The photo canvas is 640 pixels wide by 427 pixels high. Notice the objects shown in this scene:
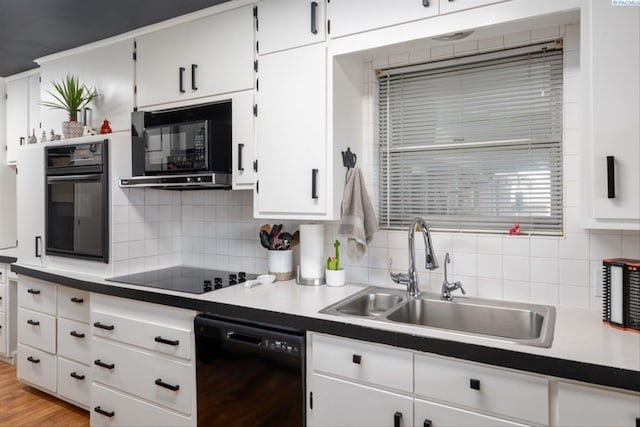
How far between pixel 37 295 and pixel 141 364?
3.93 feet

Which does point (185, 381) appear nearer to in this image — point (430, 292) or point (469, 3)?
point (430, 292)

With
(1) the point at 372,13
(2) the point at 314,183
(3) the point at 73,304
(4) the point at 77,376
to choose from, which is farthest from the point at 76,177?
(1) the point at 372,13

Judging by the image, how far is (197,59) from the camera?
7.62 feet

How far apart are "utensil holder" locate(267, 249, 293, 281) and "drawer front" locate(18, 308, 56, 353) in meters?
1.56

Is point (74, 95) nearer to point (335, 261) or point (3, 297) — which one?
point (3, 297)

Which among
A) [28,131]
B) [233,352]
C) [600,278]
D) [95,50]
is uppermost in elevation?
[95,50]

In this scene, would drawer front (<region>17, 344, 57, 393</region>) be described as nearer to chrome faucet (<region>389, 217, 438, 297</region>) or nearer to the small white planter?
the small white planter

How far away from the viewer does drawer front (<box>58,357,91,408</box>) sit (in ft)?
8.14

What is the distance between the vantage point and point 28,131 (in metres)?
3.50

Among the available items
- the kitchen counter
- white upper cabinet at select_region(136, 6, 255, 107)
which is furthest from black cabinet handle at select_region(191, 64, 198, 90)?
the kitchen counter

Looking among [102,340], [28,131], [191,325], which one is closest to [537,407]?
[191,325]

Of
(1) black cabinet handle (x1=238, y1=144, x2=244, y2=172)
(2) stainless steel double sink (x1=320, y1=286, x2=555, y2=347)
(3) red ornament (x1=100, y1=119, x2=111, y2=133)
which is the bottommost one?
(2) stainless steel double sink (x1=320, y1=286, x2=555, y2=347)

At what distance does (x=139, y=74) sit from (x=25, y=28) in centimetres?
82

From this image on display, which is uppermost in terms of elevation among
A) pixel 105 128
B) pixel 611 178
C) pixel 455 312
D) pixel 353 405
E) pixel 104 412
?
pixel 105 128
